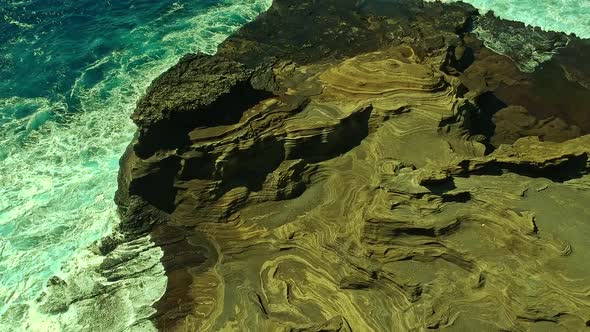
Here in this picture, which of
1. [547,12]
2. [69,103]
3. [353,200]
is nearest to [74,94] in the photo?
[69,103]

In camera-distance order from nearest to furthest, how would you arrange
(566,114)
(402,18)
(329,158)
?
(329,158) < (566,114) < (402,18)

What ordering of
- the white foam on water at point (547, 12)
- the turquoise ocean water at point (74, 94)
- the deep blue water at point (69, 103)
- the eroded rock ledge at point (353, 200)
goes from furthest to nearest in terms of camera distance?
the white foam on water at point (547, 12)
the turquoise ocean water at point (74, 94)
the deep blue water at point (69, 103)
the eroded rock ledge at point (353, 200)

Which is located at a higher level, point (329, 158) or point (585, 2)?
point (585, 2)

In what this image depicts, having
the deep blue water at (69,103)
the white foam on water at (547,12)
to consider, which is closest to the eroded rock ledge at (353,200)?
the deep blue water at (69,103)

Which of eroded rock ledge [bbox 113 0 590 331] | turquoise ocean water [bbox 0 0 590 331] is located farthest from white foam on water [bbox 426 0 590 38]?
eroded rock ledge [bbox 113 0 590 331]

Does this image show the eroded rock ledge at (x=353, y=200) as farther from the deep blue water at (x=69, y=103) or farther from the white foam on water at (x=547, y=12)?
the white foam on water at (x=547, y=12)

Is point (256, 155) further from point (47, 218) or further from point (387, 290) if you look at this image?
point (47, 218)

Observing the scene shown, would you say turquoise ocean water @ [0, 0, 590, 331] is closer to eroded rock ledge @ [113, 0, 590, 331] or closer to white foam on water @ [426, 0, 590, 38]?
white foam on water @ [426, 0, 590, 38]

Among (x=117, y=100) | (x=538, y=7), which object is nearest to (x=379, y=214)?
(x=117, y=100)
